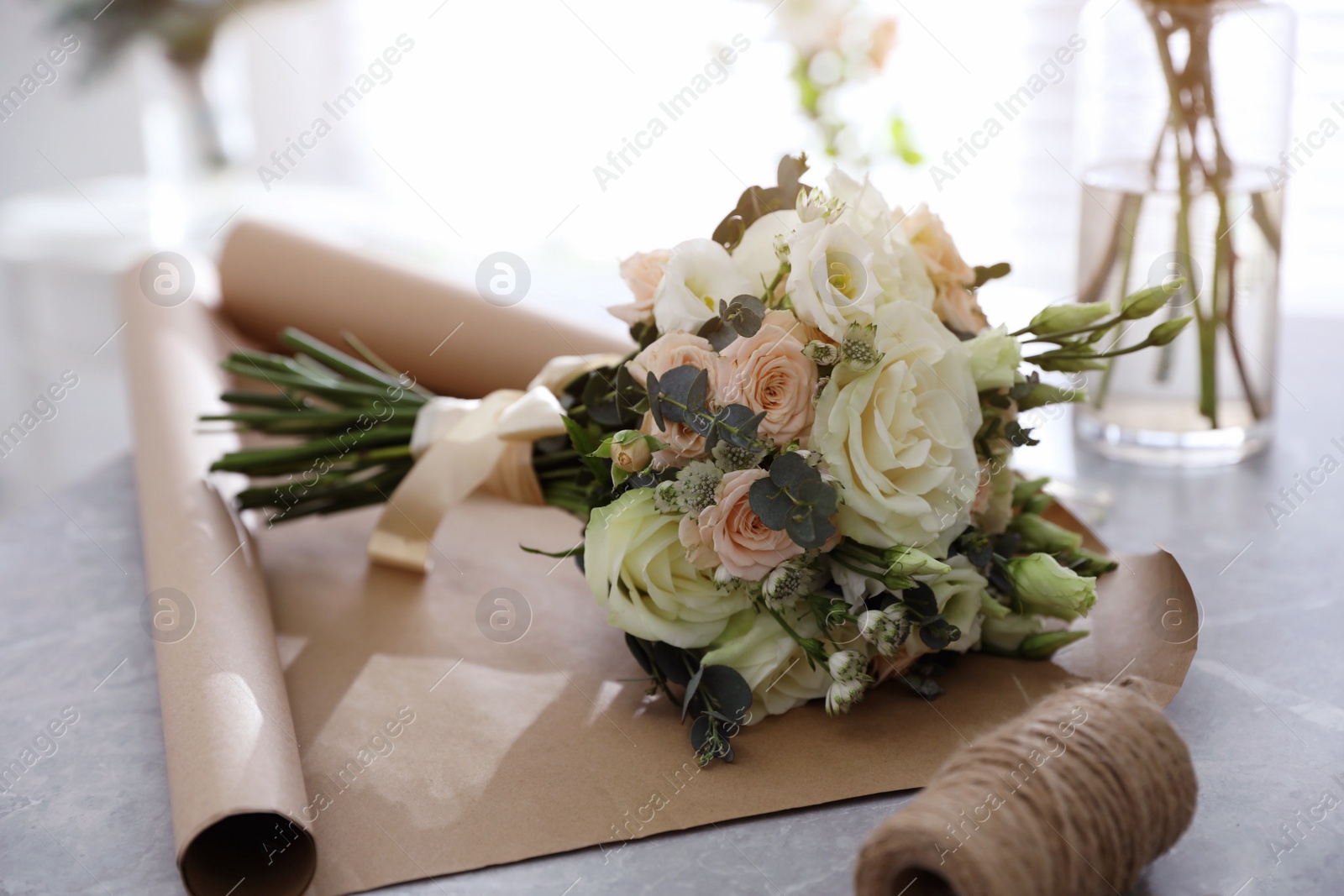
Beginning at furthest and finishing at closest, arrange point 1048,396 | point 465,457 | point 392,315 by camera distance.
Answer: point 392,315 → point 465,457 → point 1048,396

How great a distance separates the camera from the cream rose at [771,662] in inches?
26.9

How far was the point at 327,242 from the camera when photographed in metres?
1.33

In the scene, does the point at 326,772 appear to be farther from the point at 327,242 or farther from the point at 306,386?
the point at 327,242

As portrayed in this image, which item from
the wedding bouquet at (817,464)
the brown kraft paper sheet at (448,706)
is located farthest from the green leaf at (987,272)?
the brown kraft paper sheet at (448,706)

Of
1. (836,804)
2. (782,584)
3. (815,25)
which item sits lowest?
(836,804)

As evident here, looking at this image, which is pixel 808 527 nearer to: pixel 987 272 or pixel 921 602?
pixel 921 602

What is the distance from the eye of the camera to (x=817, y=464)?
2.18ft

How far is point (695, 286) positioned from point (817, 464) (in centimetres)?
15

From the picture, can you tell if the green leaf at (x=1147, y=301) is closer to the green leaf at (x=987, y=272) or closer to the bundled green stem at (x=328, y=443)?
the green leaf at (x=987, y=272)

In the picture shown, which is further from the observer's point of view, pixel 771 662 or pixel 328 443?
pixel 328 443

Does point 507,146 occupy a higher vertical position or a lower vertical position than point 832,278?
lower

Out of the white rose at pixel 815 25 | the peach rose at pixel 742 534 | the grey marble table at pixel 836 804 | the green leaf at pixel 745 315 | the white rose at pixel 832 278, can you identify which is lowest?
the grey marble table at pixel 836 804

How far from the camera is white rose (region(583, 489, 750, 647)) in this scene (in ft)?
2.23

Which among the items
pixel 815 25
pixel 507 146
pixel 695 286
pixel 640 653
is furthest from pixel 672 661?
pixel 507 146
